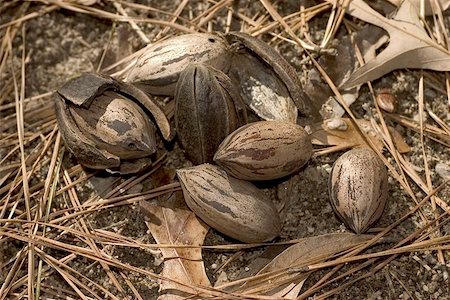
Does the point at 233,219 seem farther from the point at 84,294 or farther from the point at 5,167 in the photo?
the point at 5,167

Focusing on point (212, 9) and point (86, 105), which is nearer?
point (86, 105)

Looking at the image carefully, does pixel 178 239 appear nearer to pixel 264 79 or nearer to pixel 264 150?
pixel 264 150

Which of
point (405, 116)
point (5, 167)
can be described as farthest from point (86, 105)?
point (405, 116)

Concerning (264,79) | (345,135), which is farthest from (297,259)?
(264,79)

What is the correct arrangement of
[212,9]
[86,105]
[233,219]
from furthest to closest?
[212,9], [86,105], [233,219]

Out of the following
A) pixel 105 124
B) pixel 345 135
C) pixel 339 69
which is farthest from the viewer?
pixel 339 69

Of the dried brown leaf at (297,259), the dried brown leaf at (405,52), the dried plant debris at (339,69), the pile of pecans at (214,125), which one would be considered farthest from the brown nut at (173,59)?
the dried brown leaf at (297,259)

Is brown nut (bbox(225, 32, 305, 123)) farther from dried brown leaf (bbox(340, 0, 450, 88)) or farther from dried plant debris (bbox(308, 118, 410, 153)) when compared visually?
dried brown leaf (bbox(340, 0, 450, 88))
